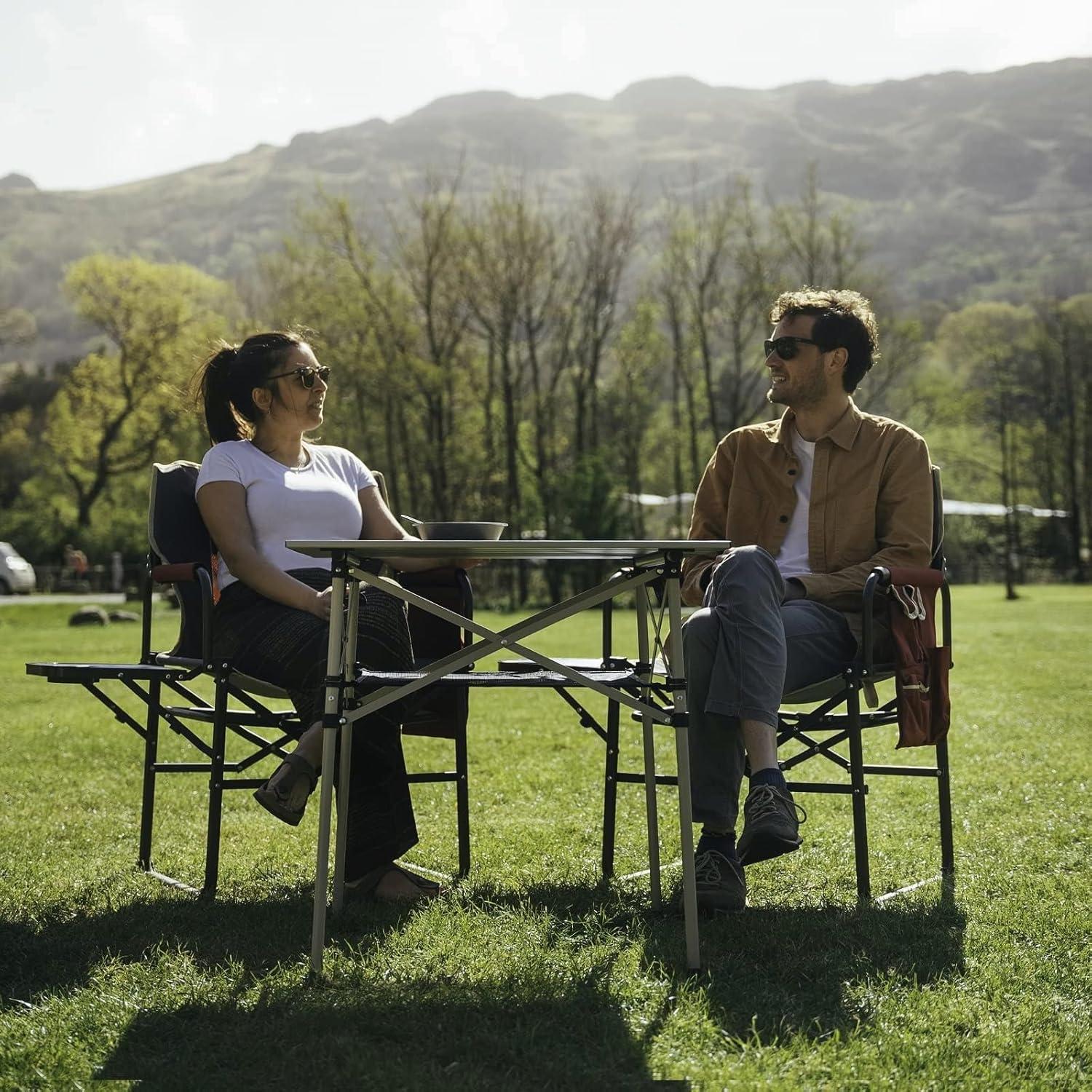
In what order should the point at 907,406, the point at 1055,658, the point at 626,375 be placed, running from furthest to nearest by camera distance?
the point at 907,406 → the point at 626,375 → the point at 1055,658

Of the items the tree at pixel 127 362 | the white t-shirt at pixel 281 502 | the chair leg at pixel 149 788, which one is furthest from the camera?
the tree at pixel 127 362

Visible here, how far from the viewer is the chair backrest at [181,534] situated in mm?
3508

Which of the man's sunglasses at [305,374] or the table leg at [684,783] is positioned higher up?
the man's sunglasses at [305,374]

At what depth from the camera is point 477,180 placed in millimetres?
145375

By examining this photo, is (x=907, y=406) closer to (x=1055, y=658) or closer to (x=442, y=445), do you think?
(x=442, y=445)

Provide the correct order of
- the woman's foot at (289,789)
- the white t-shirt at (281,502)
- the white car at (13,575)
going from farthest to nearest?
the white car at (13,575), the white t-shirt at (281,502), the woman's foot at (289,789)

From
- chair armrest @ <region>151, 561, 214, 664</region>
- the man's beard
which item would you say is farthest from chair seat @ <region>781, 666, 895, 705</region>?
chair armrest @ <region>151, 561, 214, 664</region>

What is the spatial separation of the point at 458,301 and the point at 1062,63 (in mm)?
169627

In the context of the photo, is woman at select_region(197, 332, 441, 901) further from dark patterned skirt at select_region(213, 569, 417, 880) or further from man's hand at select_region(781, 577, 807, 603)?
man's hand at select_region(781, 577, 807, 603)

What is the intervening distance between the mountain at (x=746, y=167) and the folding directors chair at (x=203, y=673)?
120m

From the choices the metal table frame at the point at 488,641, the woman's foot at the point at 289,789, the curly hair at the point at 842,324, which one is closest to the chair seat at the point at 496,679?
the metal table frame at the point at 488,641

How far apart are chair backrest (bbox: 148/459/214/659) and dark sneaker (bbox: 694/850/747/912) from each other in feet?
4.54

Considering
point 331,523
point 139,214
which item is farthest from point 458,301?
point 139,214

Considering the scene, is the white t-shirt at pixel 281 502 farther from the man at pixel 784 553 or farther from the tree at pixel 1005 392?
the tree at pixel 1005 392
